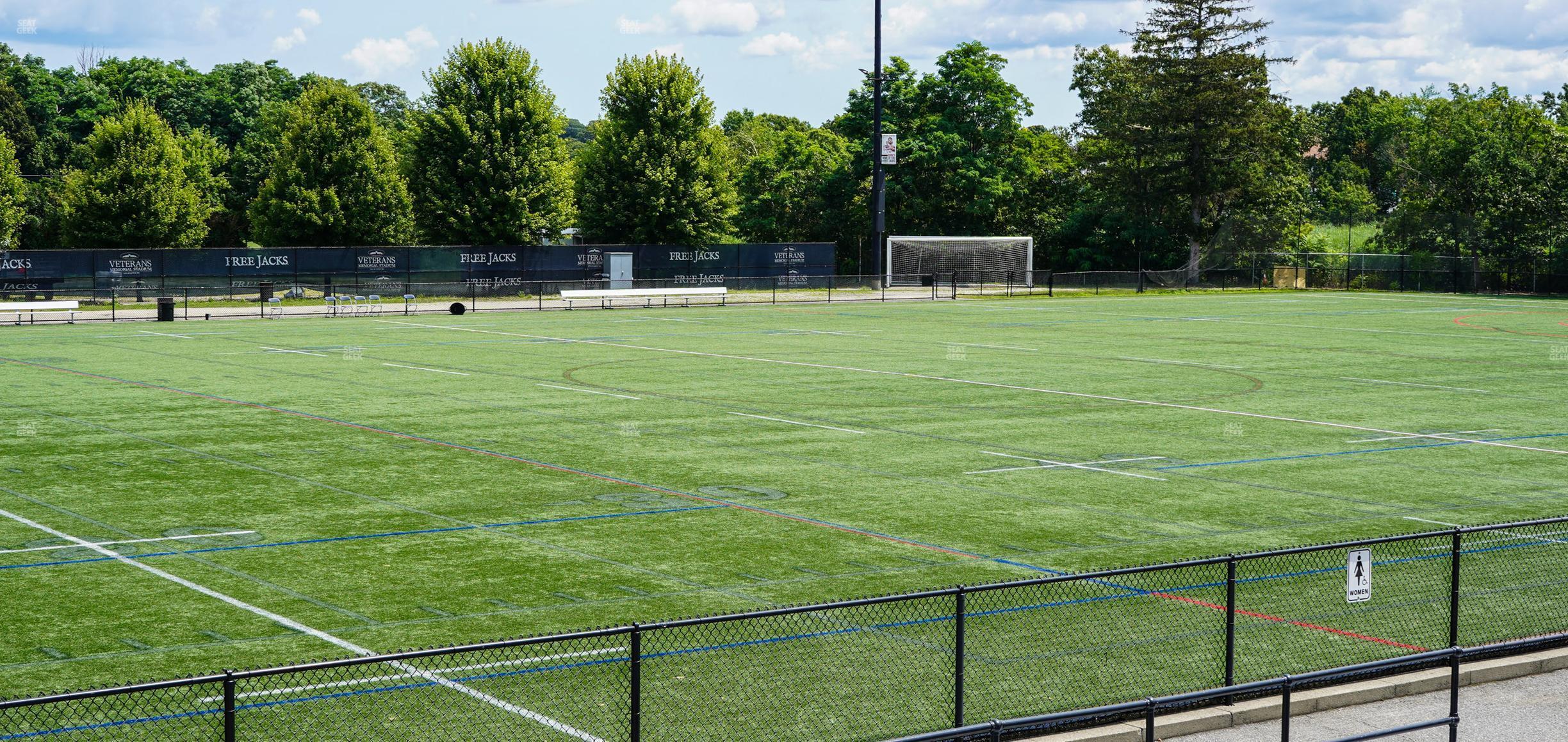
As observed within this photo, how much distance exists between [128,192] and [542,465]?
6805cm

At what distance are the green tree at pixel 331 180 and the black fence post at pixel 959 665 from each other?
251 ft

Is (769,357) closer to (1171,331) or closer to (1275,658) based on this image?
(1171,331)

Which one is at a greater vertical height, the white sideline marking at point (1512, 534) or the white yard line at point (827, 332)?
the white yard line at point (827, 332)

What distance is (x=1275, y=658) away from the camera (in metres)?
12.7

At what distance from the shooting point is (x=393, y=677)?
11258mm

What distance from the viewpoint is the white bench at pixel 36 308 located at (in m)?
56.4

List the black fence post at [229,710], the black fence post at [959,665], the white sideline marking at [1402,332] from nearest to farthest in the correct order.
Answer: the black fence post at [229,710]
the black fence post at [959,665]
the white sideline marking at [1402,332]

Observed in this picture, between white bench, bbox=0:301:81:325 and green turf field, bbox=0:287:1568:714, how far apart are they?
14.1 metres

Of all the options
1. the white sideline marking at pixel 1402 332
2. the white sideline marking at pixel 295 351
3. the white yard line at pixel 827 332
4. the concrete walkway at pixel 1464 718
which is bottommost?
the concrete walkway at pixel 1464 718

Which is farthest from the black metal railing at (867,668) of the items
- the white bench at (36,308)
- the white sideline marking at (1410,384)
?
the white bench at (36,308)

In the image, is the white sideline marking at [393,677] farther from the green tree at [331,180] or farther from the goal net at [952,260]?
the goal net at [952,260]

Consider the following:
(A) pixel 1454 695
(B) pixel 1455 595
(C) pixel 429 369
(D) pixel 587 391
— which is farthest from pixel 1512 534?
(C) pixel 429 369

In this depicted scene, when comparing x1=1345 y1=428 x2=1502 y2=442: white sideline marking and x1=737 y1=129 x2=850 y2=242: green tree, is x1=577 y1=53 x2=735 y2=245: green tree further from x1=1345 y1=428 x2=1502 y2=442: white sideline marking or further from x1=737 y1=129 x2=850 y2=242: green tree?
x1=1345 y1=428 x2=1502 y2=442: white sideline marking

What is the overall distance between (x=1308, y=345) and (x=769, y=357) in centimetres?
1786
